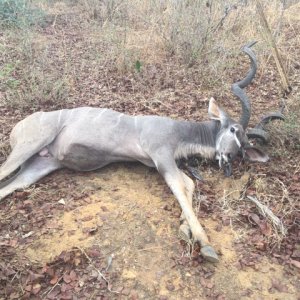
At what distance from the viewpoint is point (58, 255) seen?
3.72 meters

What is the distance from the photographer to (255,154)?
199 inches

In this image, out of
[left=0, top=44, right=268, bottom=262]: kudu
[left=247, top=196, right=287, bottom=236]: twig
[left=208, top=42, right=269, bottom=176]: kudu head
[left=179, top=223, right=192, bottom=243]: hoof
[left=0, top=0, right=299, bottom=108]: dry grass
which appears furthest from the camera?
[left=0, top=0, right=299, bottom=108]: dry grass

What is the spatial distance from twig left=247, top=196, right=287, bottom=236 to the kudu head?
1.97 ft

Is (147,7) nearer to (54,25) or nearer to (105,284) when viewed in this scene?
(54,25)

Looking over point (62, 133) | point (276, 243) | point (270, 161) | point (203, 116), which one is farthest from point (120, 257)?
point (203, 116)

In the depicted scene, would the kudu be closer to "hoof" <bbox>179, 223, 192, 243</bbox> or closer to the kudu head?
the kudu head

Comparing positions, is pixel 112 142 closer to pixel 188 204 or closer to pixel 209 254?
pixel 188 204

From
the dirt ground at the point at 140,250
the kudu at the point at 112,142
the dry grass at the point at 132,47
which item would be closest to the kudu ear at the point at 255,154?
the kudu at the point at 112,142

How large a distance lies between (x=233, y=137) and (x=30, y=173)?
2211 millimetres

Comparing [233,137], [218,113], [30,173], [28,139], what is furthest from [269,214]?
[28,139]

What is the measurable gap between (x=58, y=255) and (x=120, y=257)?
0.51 meters

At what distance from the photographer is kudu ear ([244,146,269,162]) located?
5.02 m

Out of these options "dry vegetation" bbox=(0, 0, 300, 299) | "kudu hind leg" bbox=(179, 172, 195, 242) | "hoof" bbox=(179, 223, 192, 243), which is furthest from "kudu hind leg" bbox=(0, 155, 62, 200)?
"hoof" bbox=(179, 223, 192, 243)

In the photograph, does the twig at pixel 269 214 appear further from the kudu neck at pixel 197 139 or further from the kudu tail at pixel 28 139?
the kudu tail at pixel 28 139
